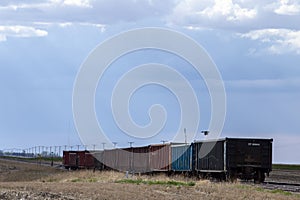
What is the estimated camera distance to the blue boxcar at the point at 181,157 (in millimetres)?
46531

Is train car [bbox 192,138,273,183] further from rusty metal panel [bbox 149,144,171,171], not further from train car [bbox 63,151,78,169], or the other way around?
train car [bbox 63,151,78,169]


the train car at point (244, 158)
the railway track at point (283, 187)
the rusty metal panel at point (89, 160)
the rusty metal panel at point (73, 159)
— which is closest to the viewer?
the railway track at point (283, 187)

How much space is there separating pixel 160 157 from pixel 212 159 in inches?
444

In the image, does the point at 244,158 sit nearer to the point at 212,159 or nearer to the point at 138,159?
the point at 212,159

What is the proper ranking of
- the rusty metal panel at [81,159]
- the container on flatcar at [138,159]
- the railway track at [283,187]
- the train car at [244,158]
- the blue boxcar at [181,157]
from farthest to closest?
the rusty metal panel at [81,159] < the container on flatcar at [138,159] < the blue boxcar at [181,157] < the train car at [244,158] < the railway track at [283,187]

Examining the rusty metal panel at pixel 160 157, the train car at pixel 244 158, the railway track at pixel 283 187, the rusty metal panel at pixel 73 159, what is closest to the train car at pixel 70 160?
the rusty metal panel at pixel 73 159

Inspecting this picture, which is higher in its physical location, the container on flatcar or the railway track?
the container on flatcar

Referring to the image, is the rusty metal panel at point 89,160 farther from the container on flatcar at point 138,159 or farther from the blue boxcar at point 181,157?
→ the blue boxcar at point 181,157

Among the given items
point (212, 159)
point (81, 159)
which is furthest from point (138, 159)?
point (81, 159)

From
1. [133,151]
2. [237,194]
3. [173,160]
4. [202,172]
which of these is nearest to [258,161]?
[202,172]

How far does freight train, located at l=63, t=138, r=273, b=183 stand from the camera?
40031 mm

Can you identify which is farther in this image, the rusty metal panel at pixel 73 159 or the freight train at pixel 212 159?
the rusty metal panel at pixel 73 159

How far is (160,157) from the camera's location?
53.2 m

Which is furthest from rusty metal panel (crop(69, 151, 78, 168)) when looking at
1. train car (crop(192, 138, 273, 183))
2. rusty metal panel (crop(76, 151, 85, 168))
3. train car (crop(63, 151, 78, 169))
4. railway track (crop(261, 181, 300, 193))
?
railway track (crop(261, 181, 300, 193))
